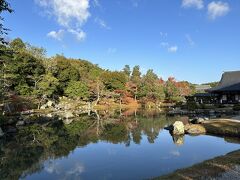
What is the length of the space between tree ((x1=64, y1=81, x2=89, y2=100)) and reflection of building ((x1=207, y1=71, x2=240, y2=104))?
77.4 ft

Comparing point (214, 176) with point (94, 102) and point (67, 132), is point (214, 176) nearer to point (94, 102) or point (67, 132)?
point (67, 132)

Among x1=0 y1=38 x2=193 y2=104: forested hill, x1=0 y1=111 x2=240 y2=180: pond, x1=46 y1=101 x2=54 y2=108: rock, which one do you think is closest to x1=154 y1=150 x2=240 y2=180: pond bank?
x1=0 y1=111 x2=240 y2=180: pond

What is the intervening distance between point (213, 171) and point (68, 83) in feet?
158

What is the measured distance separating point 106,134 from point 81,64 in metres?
54.2

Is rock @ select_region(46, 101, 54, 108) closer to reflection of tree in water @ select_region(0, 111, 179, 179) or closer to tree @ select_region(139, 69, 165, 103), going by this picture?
reflection of tree in water @ select_region(0, 111, 179, 179)

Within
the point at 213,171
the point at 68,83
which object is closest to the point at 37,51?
the point at 68,83

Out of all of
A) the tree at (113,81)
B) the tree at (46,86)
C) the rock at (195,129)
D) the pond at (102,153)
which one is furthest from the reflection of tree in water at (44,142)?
the tree at (113,81)

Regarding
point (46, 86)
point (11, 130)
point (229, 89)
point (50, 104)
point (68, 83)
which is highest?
point (68, 83)

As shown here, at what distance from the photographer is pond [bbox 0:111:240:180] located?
13.2 metres

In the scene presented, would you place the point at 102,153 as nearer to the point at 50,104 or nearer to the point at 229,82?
the point at 50,104

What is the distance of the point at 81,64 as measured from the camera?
251 ft

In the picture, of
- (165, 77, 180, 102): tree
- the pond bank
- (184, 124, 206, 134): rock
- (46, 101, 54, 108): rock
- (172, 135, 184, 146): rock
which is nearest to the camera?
the pond bank

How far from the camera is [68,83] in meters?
55.9

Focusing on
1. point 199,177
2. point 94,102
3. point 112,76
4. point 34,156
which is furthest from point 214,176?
point 112,76
